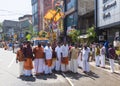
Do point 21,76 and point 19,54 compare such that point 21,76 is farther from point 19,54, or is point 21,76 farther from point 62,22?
point 62,22

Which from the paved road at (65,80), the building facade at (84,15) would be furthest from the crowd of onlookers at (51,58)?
the building facade at (84,15)

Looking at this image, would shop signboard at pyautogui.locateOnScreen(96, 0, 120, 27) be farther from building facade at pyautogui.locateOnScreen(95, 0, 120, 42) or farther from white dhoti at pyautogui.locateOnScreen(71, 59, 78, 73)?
white dhoti at pyautogui.locateOnScreen(71, 59, 78, 73)

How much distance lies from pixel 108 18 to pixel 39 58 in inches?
592

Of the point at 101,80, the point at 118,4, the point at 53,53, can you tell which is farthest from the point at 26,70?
the point at 118,4

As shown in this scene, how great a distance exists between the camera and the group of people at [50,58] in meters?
18.2

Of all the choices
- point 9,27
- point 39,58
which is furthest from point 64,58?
point 9,27

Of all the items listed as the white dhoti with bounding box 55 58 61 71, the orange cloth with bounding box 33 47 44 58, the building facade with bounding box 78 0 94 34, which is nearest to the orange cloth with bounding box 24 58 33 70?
the orange cloth with bounding box 33 47 44 58

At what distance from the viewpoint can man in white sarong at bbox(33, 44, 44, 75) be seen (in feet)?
61.2

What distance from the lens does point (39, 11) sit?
3177 inches

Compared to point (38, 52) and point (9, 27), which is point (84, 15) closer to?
point (38, 52)

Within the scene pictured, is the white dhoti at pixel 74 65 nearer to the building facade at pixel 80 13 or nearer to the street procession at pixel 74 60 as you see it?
the street procession at pixel 74 60

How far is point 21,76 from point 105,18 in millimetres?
17238

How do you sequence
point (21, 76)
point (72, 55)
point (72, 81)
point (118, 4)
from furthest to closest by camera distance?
1. point (118, 4)
2. point (72, 55)
3. point (21, 76)
4. point (72, 81)

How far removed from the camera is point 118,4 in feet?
96.9
